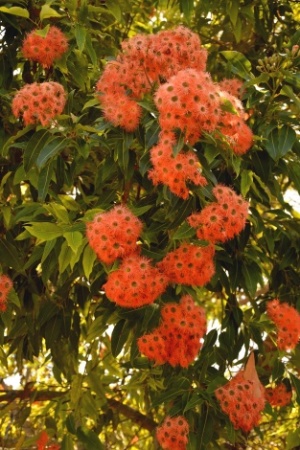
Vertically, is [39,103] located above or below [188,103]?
below

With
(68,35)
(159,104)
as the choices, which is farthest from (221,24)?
(159,104)

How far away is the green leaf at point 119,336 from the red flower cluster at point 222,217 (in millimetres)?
649

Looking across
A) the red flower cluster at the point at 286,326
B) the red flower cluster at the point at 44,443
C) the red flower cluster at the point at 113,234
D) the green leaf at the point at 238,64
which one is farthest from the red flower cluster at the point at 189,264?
the red flower cluster at the point at 44,443

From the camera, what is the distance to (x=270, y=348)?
3.90 meters

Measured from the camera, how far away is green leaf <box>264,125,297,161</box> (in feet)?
9.41

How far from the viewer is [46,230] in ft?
9.02

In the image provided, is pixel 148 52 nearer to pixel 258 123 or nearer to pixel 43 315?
pixel 258 123

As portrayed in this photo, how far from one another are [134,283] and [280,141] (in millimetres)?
730

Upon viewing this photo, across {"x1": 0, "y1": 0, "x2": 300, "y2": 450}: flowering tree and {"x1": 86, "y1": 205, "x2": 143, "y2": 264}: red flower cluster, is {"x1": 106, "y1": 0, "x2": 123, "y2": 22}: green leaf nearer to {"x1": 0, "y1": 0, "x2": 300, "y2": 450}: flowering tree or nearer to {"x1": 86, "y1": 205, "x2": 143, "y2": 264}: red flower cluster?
{"x1": 0, "y1": 0, "x2": 300, "y2": 450}: flowering tree

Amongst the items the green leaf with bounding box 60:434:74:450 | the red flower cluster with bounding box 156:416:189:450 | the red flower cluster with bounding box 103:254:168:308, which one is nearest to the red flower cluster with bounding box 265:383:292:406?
the red flower cluster with bounding box 156:416:189:450

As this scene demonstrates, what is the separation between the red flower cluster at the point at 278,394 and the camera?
135 inches

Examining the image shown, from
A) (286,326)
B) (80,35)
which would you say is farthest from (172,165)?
(286,326)

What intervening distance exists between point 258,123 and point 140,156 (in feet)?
1.44

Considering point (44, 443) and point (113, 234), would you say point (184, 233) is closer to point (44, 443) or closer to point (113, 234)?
point (113, 234)
